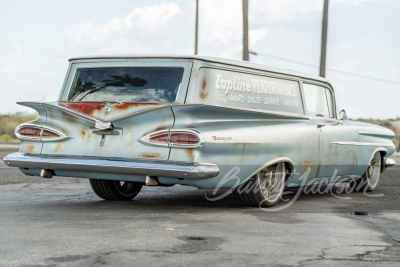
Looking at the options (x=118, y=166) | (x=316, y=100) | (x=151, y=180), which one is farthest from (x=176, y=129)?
(x=316, y=100)

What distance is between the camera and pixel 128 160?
836 cm

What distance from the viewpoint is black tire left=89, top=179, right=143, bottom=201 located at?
32.2 ft

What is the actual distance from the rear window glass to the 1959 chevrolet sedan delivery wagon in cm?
1

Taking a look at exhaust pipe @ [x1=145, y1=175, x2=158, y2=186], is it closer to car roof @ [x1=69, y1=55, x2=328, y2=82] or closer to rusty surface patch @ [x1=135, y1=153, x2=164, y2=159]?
rusty surface patch @ [x1=135, y1=153, x2=164, y2=159]

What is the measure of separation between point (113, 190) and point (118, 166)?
5.40ft

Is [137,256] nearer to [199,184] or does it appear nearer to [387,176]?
[199,184]

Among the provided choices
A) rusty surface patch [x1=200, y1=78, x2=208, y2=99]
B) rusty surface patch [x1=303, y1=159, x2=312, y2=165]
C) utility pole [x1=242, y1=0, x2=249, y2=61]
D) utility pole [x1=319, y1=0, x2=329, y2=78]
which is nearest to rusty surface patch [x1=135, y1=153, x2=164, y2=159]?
rusty surface patch [x1=200, y1=78, x2=208, y2=99]

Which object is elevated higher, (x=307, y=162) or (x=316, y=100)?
(x=316, y=100)

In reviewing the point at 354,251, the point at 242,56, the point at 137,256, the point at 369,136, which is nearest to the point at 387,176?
the point at 369,136

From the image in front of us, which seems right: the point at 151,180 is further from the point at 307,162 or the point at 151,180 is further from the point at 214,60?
the point at 307,162

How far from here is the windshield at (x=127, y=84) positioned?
28.5 ft

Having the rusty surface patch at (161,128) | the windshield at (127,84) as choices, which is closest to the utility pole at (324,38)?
the windshield at (127,84)

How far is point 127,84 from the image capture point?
8.95 meters

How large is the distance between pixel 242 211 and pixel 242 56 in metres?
21.6
